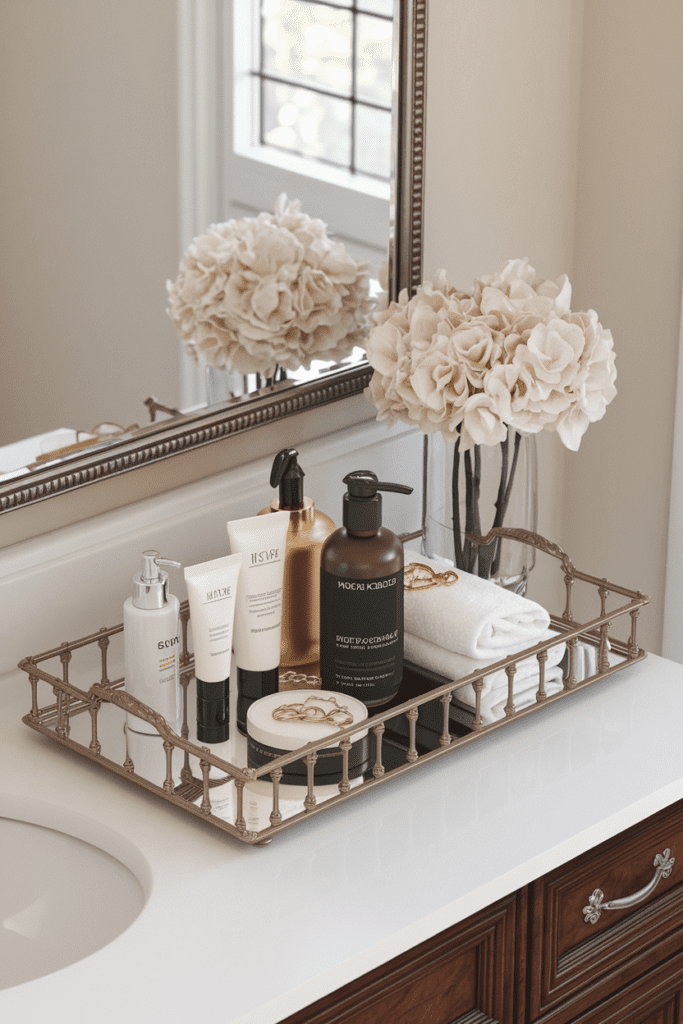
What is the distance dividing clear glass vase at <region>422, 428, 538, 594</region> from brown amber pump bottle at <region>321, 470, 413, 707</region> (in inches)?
8.7

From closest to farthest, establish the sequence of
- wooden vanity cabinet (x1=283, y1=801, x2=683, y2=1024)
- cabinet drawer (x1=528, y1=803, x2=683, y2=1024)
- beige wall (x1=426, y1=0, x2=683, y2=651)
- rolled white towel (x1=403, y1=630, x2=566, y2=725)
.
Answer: wooden vanity cabinet (x1=283, y1=801, x2=683, y2=1024) < cabinet drawer (x1=528, y1=803, x2=683, y2=1024) < rolled white towel (x1=403, y1=630, x2=566, y2=725) < beige wall (x1=426, y1=0, x2=683, y2=651)

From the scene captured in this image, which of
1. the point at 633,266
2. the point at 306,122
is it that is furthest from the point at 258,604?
the point at 633,266

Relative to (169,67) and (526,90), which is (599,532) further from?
(169,67)

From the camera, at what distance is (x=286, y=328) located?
1.34 meters

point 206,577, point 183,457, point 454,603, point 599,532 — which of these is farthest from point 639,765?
point 599,532

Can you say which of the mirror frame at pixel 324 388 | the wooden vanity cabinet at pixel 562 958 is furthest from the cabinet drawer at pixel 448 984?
the mirror frame at pixel 324 388

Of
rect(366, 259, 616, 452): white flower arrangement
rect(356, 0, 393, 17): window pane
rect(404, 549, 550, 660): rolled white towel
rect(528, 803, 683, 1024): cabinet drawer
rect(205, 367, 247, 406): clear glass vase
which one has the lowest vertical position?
rect(528, 803, 683, 1024): cabinet drawer

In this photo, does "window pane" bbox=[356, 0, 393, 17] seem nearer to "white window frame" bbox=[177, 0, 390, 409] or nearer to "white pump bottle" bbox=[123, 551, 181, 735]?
"white window frame" bbox=[177, 0, 390, 409]

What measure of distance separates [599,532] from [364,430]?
427 mm

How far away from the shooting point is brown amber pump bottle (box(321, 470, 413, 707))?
3.68 ft

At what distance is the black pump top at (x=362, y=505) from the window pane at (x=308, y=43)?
0.44m

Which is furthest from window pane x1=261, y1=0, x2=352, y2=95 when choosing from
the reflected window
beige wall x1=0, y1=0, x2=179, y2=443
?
beige wall x1=0, y1=0, x2=179, y2=443

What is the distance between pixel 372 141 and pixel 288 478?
1.37 ft

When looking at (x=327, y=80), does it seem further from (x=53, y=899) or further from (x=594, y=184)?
(x=53, y=899)
